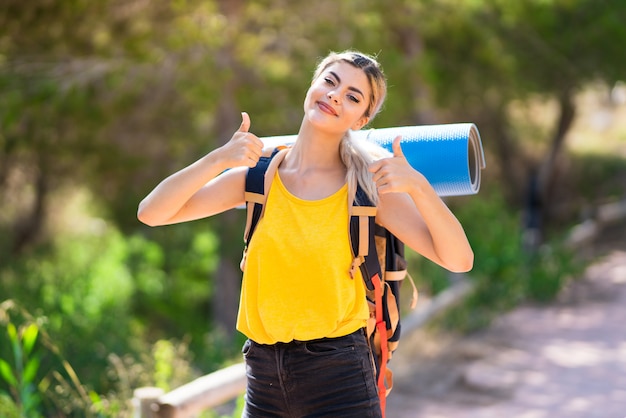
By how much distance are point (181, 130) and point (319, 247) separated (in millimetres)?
8953

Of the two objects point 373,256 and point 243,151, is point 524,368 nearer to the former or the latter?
point 373,256

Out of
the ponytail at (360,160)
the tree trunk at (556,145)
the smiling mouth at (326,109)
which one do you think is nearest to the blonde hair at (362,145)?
the ponytail at (360,160)

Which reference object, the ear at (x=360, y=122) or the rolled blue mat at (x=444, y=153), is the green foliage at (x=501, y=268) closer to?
the rolled blue mat at (x=444, y=153)

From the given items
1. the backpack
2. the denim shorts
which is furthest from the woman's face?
the denim shorts

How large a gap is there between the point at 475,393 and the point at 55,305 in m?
2.95

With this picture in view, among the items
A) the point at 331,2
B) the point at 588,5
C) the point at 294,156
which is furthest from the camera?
the point at 588,5

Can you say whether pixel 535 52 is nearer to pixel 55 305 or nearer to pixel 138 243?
pixel 138 243

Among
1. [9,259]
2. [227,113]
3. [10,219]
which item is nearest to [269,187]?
[227,113]

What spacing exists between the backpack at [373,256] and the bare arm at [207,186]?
0.26 ft

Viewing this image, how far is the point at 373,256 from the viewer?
2.18 m

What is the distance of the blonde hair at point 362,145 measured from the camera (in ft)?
7.16

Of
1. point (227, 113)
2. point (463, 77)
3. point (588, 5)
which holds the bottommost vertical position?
point (227, 113)

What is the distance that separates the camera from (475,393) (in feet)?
18.7

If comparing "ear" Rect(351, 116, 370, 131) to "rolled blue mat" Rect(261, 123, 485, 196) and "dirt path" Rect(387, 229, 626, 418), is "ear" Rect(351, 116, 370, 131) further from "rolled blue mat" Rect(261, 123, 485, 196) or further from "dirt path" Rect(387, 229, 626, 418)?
"dirt path" Rect(387, 229, 626, 418)
